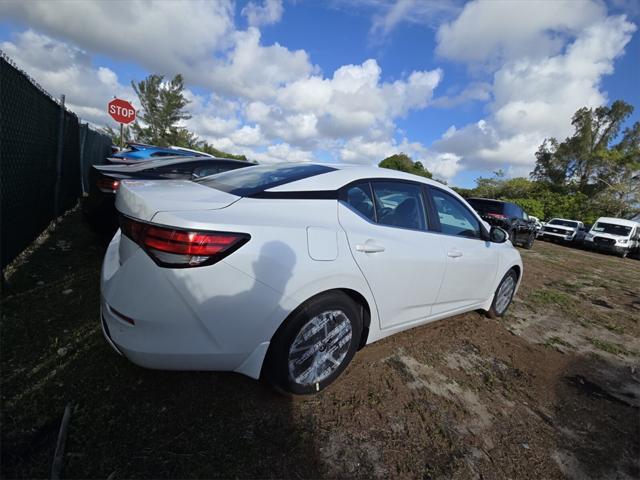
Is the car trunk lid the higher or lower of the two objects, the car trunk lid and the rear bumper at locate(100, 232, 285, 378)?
the higher

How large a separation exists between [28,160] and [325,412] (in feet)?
14.3

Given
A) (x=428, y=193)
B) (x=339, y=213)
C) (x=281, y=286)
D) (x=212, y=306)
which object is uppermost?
(x=428, y=193)

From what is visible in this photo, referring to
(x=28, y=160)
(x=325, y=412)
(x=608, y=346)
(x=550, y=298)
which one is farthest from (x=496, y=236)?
(x=28, y=160)

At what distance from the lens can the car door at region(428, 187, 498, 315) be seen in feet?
9.33

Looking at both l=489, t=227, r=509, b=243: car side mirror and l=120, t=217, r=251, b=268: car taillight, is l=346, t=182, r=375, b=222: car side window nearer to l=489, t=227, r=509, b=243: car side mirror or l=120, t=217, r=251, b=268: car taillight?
l=120, t=217, r=251, b=268: car taillight

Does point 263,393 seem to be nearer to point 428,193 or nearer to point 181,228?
point 181,228

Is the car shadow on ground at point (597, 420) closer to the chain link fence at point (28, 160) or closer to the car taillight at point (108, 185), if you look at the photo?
the car taillight at point (108, 185)

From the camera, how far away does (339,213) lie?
211cm

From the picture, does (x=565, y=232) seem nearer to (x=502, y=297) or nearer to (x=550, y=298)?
(x=550, y=298)

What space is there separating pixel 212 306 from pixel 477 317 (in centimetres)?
340

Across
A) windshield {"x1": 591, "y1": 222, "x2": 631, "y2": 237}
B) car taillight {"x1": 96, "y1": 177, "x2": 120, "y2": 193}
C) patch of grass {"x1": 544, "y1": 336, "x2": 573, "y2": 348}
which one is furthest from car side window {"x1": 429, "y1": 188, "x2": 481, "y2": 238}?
windshield {"x1": 591, "y1": 222, "x2": 631, "y2": 237}

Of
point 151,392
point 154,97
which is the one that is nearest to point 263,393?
point 151,392

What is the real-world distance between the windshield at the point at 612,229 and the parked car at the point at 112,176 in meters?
18.7

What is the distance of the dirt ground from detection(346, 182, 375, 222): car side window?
122 cm
